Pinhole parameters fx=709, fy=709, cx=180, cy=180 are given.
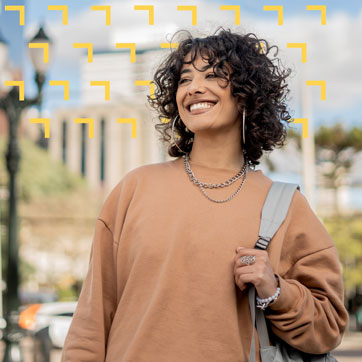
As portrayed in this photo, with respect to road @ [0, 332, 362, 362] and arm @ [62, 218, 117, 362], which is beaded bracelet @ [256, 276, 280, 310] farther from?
road @ [0, 332, 362, 362]

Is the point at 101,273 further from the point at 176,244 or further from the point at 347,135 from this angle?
the point at 347,135

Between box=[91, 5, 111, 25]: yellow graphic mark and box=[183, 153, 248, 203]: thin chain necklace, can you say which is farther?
box=[91, 5, 111, 25]: yellow graphic mark

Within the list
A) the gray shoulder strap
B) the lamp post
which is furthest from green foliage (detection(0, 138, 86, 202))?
the gray shoulder strap

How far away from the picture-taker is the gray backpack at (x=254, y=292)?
1.89 m

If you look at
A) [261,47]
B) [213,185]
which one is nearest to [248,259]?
[213,185]

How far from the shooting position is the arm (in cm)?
191

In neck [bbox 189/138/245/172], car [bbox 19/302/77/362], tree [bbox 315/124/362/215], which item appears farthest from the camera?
tree [bbox 315/124/362/215]

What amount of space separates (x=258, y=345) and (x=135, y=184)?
1.91 feet

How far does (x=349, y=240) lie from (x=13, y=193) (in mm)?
24523

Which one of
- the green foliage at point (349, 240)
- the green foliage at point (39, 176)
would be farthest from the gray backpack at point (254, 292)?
the green foliage at point (39, 176)

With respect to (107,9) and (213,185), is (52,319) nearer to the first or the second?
(107,9)

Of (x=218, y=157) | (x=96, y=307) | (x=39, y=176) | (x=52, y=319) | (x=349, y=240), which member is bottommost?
(x=349, y=240)

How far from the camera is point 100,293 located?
1979mm

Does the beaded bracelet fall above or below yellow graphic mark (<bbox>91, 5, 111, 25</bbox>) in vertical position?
below
